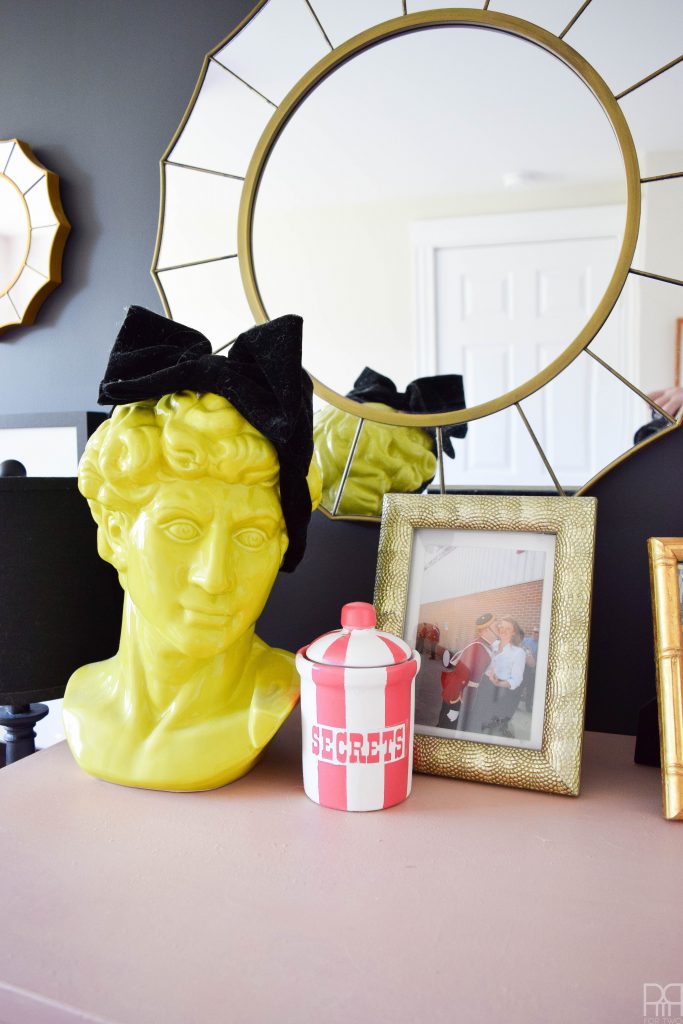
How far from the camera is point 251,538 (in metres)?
0.85

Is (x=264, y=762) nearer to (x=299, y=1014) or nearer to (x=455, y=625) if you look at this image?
(x=455, y=625)

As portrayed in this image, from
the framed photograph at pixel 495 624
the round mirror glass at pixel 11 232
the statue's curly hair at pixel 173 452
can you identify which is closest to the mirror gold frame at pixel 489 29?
the framed photograph at pixel 495 624

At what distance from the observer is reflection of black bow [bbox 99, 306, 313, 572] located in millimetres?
808

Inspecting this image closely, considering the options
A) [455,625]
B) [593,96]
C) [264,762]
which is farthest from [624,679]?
→ [593,96]

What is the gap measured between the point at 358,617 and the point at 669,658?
348 millimetres

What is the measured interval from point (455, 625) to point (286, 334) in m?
0.42

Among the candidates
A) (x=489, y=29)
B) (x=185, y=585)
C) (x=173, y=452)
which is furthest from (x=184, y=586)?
(x=489, y=29)

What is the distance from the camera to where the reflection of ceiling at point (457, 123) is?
3.14 ft

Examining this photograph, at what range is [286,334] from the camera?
803 mm

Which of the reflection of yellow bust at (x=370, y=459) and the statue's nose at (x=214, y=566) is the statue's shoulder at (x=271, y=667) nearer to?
the statue's nose at (x=214, y=566)

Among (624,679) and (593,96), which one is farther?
(624,679)

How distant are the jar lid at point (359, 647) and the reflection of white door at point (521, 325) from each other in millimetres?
Answer: 315

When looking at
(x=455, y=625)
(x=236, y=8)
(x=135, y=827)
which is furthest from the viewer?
(x=236, y=8)

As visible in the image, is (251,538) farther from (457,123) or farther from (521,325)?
(457,123)
